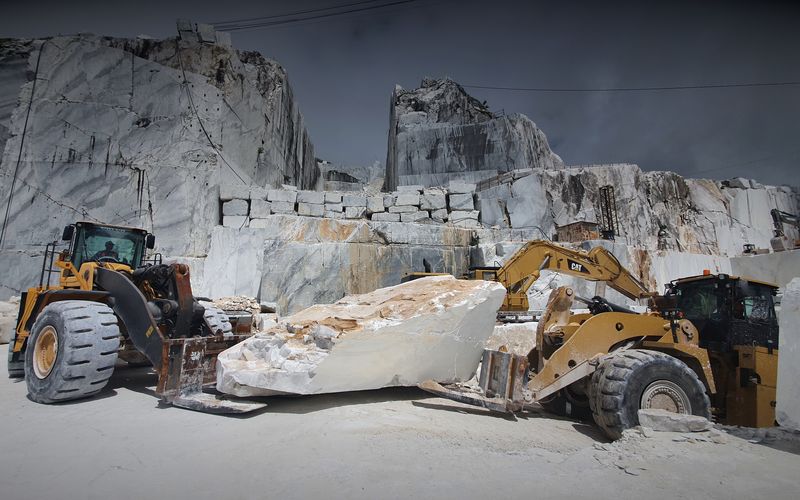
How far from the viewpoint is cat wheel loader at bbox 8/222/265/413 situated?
3996 mm

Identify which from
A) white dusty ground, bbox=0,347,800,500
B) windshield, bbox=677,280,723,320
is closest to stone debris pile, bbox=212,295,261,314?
white dusty ground, bbox=0,347,800,500

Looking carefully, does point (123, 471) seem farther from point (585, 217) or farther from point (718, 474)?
point (585, 217)

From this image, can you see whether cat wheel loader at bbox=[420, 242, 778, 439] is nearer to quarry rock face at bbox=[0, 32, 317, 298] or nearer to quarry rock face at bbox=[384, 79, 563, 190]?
quarry rock face at bbox=[0, 32, 317, 298]

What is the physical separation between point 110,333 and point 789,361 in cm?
646

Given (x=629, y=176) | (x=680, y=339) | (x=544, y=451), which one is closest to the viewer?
(x=544, y=451)

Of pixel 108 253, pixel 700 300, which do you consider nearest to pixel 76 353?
pixel 108 253

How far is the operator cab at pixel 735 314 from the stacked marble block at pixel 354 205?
9.68 metres

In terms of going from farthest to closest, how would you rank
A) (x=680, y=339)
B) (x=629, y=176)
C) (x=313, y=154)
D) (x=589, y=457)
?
(x=313, y=154) → (x=629, y=176) → (x=680, y=339) → (x=589, y=457)

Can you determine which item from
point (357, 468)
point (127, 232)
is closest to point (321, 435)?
point (357, 468)

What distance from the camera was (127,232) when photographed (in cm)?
617

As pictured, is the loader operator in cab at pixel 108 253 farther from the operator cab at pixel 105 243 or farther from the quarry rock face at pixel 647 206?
the quarry rock face at pixel 647 206

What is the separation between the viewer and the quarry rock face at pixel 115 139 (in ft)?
40.4

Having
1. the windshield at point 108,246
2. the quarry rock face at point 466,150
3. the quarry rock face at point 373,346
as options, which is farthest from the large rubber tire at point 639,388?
the quarry rock face at point 466,150

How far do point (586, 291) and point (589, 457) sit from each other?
1180cm
